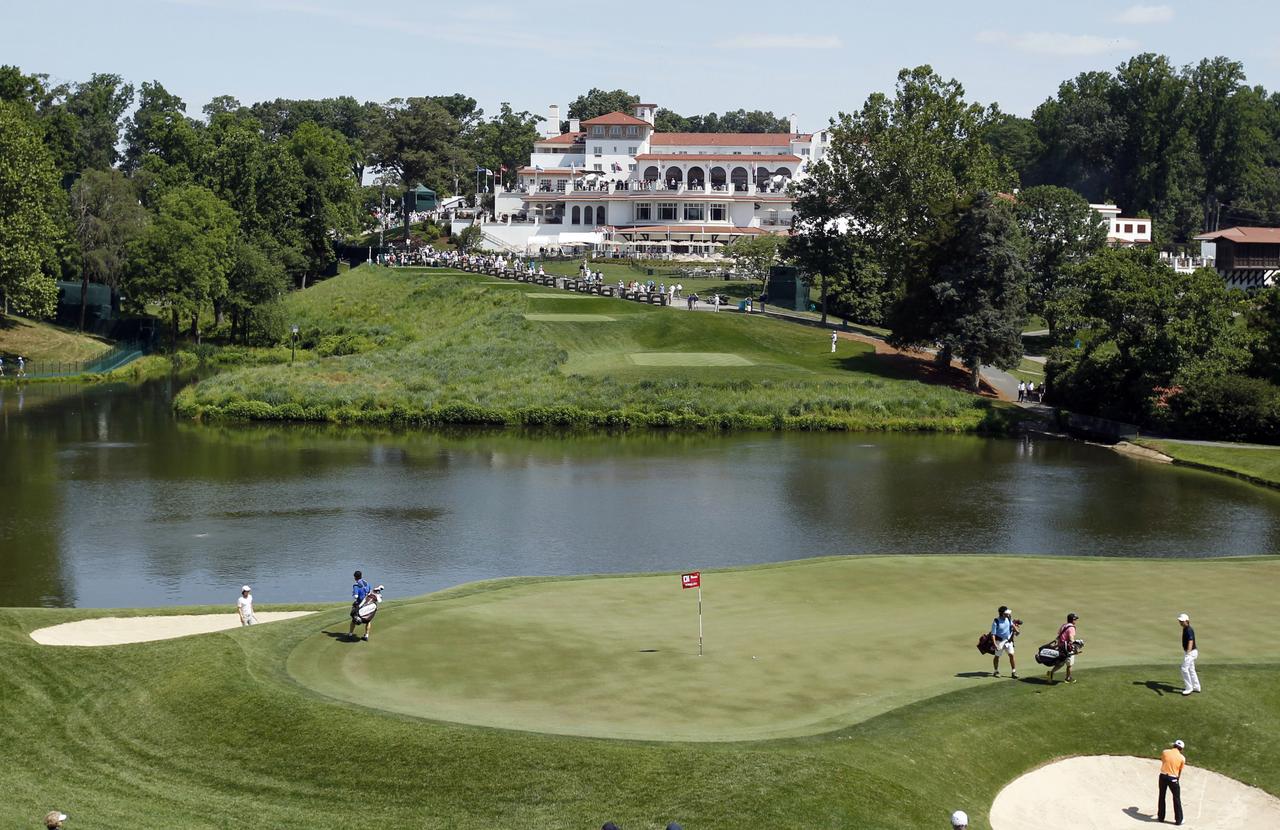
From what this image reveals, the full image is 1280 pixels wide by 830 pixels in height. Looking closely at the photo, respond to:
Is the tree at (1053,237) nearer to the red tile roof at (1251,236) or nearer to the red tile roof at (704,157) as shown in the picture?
the red tile roof at (1251,236)

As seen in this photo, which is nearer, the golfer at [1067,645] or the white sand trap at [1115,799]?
the white sand trap at [1115,799]

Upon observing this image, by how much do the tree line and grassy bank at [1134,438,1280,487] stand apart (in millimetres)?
2524

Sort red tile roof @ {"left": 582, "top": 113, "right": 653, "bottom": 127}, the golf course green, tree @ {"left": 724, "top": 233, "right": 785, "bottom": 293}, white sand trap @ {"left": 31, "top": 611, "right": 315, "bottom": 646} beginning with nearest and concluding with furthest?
the golf course green → white sand trap @ {"left": 31, "top": 611, "right": 315, "bottom": 646} → tree @ {"left": 724, "top": 233, "right": 785, "bottom": 293} → red tile roof @ {"left": 582, "top": 113, "right": 653, "bottom": 127}

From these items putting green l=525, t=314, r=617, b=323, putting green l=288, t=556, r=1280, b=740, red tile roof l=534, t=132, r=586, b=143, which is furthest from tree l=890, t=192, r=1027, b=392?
→ red tile roof l=534, t=132, r=586, b=143

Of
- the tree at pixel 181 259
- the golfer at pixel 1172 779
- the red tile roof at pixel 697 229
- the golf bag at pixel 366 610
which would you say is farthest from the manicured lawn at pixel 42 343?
the golfer at pixel 1172 779

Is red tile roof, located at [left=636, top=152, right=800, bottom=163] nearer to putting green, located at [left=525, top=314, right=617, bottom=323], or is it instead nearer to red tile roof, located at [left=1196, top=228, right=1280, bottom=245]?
red tile roof, located at [left=1196, top=228, right=1280, bottom=245]

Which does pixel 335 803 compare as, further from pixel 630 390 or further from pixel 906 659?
pixel 630 390

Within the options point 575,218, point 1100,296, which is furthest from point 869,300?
point 575,218

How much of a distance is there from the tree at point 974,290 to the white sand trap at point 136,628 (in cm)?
5812

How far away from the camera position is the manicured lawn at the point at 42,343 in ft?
328

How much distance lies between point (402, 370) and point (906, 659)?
60431mm

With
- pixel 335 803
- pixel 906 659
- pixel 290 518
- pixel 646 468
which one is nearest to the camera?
pixel 335 803

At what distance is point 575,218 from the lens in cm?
15812

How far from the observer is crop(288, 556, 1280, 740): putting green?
27.0 meters
